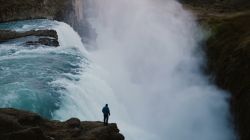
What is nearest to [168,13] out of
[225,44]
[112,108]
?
[225,44]

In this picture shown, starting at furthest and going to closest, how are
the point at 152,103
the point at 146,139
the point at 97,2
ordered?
the point at 97,2, the point at 152,103, the point at 146,139

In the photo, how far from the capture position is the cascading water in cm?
3491

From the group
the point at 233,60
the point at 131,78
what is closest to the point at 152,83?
the point at 131,78

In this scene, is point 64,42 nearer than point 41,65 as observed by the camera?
No

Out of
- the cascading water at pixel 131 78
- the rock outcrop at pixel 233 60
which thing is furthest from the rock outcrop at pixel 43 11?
the rock outcrop at pixel 233 60

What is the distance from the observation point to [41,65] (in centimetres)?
4150

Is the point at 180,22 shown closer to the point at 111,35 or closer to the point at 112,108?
the point at 111,35

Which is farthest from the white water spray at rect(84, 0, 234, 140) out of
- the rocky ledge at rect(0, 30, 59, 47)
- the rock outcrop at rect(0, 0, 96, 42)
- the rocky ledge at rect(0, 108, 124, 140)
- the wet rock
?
the wet rock

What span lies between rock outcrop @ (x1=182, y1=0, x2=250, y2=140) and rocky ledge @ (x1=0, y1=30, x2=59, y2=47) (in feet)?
66.2

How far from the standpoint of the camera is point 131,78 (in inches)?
2586

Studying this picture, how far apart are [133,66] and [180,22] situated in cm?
1391

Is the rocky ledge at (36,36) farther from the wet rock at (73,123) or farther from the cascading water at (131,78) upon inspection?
the wet rock at (73,123)

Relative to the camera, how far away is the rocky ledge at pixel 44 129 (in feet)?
73.2

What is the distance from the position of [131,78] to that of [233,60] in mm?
17183
